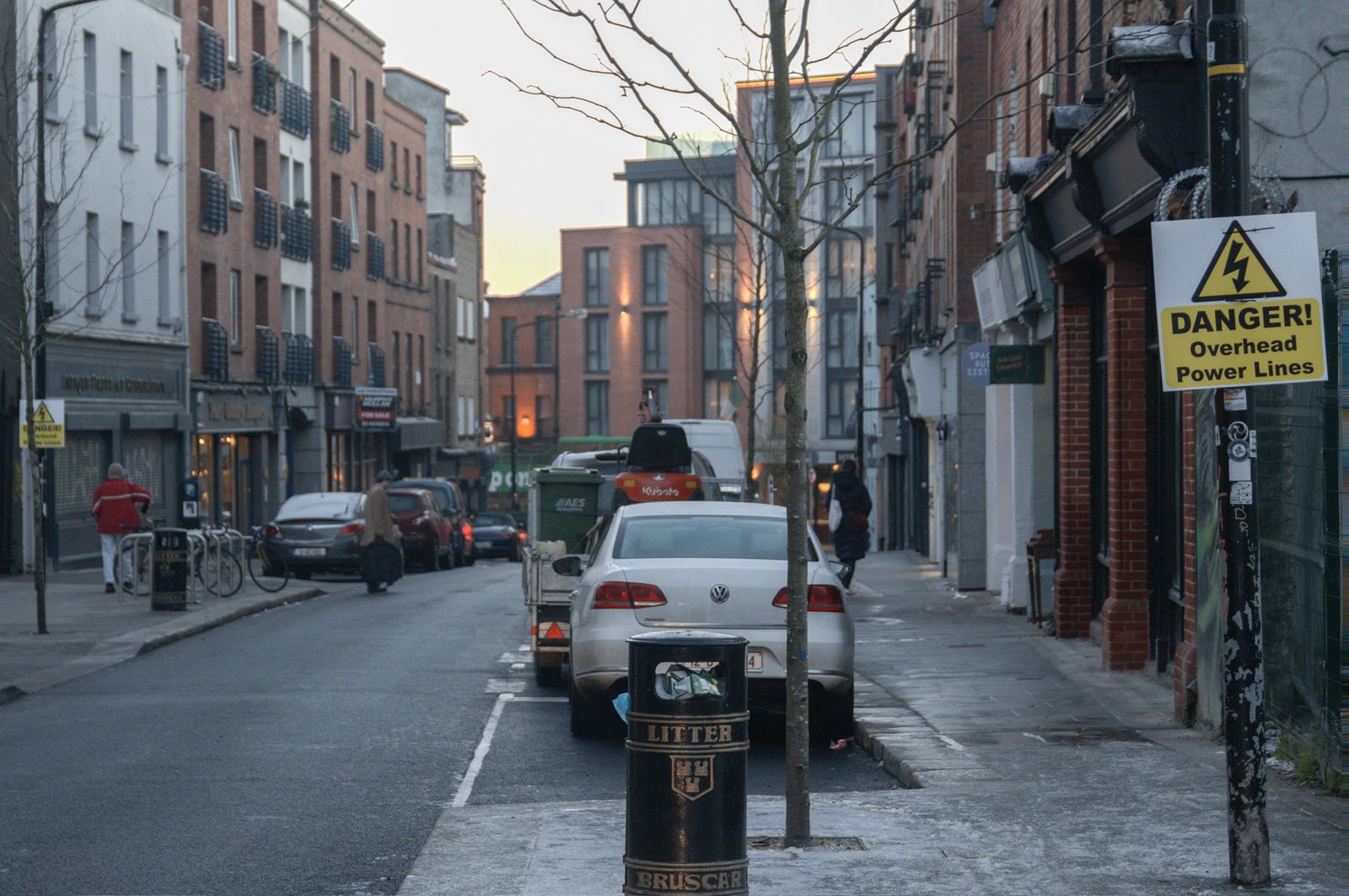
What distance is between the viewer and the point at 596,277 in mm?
96000

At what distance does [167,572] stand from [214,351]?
69.3ft

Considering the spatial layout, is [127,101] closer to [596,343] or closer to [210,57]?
[210,57]

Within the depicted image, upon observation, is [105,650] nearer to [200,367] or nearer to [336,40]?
[200,367]

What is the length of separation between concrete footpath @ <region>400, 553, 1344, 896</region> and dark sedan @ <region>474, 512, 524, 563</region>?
118 ft

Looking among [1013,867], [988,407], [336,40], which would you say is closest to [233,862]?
[1013,867]

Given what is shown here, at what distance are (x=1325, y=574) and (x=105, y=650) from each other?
12.6 metres

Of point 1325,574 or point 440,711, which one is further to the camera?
point 440,711

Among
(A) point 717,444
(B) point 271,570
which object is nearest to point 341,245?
(B) point 271,570

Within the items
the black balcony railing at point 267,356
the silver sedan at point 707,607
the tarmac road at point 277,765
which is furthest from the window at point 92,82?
the silver sedan at point 707,607

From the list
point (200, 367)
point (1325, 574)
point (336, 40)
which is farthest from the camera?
point (336, 40)

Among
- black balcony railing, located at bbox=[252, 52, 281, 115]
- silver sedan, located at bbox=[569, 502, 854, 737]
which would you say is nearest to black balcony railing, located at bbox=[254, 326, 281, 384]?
black balcony railing, located at bbox=[252, 52, 281, 115]

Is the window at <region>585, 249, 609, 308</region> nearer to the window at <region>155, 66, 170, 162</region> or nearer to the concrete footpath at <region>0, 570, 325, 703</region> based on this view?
the window at <region>155, 66, 170, 162</region>

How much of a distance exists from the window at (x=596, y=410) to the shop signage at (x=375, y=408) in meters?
39.3

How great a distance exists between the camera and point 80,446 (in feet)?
111
